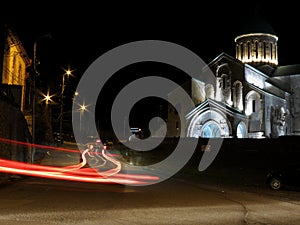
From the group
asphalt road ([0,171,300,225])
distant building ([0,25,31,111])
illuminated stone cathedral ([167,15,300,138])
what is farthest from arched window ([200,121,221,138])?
asphalt road ([0,171,300,225])

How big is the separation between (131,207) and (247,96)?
4058cm

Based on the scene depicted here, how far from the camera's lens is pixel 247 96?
48.8 meters

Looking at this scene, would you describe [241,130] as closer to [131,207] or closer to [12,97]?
[12,97]

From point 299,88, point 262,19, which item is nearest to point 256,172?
point 299,88

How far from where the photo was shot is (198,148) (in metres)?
36.3

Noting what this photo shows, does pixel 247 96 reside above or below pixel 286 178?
above

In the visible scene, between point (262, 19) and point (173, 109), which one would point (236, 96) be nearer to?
point (173, 109)

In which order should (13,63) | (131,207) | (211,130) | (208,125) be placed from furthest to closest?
(211,130) < (208,125) < (13,63) < (131,207)

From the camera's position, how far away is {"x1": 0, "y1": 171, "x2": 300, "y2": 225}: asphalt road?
8.80m

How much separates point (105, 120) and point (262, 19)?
39.9 m

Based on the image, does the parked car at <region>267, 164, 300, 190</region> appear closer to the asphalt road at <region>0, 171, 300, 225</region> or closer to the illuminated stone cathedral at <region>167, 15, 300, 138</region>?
the asphalt road at <region>0, 171, 300, 225</region>

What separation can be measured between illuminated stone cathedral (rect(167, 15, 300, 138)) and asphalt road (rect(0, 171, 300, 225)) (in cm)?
3185

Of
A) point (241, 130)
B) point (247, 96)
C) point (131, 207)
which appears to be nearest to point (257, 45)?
point (247, 96)

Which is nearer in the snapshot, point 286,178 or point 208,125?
point 286,178
